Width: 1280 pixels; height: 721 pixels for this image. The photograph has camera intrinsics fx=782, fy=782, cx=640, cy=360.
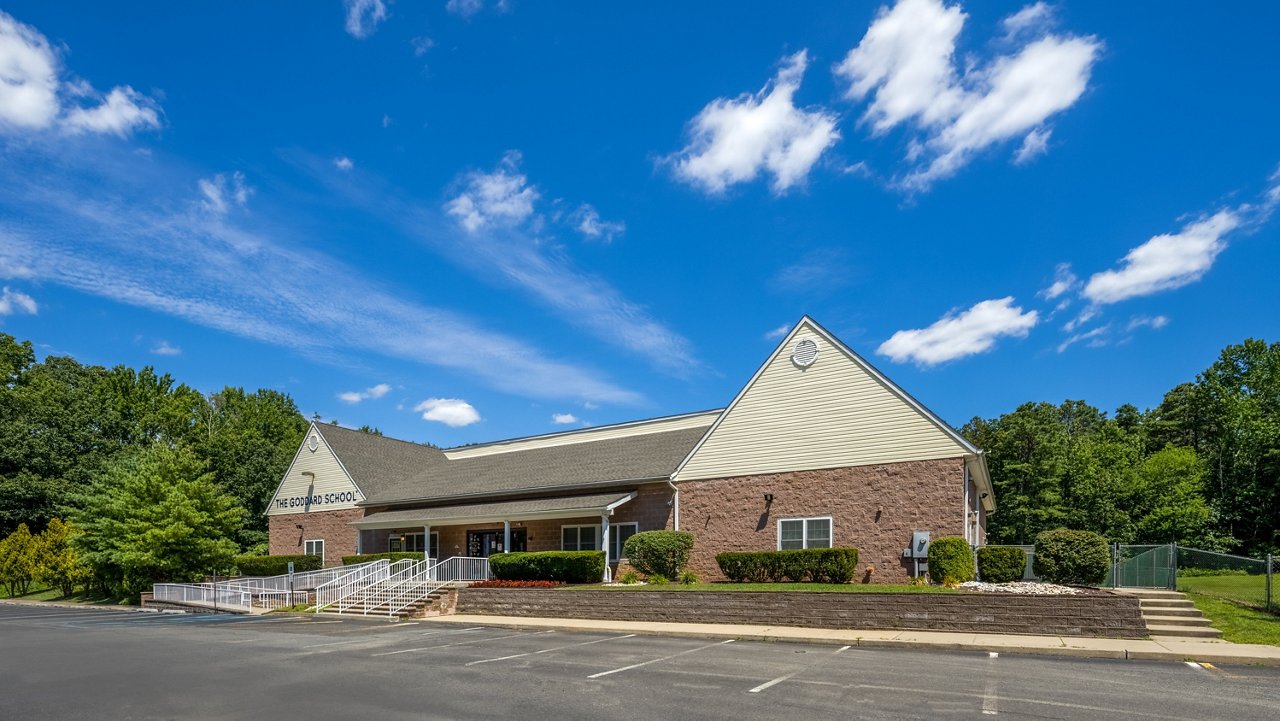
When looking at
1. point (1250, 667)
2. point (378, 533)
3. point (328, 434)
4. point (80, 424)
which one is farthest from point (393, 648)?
point (80, 424)

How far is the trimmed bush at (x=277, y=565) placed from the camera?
34394mm

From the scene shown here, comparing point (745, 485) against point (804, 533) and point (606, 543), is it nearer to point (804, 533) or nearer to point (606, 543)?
point (804, 533)

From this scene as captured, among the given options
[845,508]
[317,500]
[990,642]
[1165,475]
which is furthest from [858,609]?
[1165,475]

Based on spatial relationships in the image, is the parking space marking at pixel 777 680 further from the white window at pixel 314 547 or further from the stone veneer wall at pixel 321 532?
the white window at pixel 314 547

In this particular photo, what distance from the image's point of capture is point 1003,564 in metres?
19.9

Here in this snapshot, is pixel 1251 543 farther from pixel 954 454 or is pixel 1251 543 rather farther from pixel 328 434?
pixel 328 434

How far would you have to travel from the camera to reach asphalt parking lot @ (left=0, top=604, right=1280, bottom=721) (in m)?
9.09

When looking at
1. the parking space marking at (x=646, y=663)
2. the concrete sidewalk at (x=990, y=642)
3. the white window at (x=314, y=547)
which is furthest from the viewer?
the white window at (x=314, y=547)

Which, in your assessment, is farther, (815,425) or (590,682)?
(815,425)

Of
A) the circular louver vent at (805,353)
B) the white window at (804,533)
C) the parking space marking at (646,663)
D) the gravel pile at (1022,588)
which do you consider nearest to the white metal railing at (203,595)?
the white window at (804,533)

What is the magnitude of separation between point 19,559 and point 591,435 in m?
31.6

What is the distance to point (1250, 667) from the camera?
11.9 meters

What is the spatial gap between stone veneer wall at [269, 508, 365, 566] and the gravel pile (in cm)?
2678

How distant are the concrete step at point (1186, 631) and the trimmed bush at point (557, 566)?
15059 millimetres
